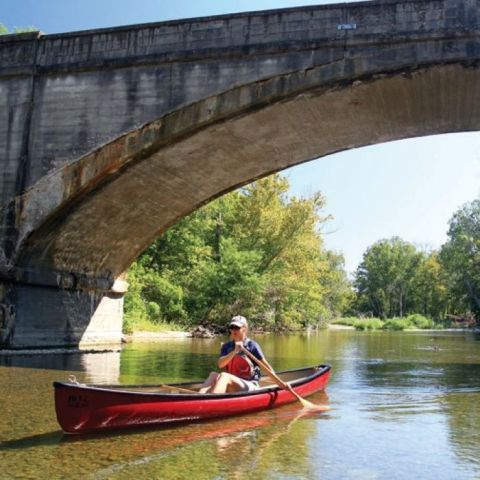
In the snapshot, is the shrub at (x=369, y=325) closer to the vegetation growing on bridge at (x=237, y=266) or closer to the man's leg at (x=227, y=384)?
the vegetation growing on bridge at (x=237, y=266)

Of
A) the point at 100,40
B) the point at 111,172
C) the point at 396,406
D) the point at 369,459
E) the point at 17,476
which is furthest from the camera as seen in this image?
the point at 100,40

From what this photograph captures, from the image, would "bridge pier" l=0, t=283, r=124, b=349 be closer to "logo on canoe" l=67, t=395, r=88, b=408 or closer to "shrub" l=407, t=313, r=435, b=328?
"logo on canoe" l=67, t=395, r=88, b=408

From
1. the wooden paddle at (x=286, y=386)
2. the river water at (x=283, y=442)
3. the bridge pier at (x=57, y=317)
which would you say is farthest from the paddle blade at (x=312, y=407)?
the bridge pier at (x=57, y=317)

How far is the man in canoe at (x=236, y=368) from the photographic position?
20.4ft

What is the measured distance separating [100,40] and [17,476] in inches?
387

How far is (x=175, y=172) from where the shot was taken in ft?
40.2

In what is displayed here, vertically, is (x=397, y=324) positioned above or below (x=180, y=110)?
below

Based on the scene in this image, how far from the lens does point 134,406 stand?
17.4ft

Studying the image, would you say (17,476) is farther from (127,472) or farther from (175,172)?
(175,172)

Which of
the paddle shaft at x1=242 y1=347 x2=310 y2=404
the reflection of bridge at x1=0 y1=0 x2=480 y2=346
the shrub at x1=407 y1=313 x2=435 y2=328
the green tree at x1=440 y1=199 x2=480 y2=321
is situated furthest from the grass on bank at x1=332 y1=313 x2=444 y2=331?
the paddle shaft at x1=242 y1=347 x2=310 y2=404

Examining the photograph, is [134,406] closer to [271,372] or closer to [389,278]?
[271,372]

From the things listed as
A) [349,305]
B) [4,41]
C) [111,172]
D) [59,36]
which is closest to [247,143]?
[111,172]

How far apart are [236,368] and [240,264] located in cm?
1921

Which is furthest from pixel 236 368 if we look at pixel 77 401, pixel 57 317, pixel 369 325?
pixel 369 325
